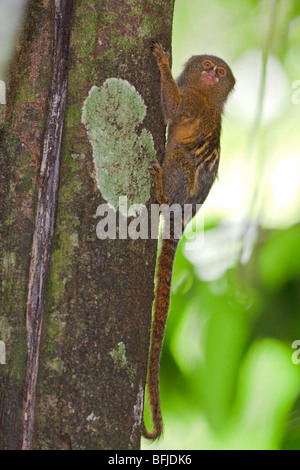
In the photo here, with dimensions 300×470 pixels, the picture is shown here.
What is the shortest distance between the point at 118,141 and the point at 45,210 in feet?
1.21

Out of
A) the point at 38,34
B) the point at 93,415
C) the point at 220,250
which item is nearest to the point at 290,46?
the point at 220,250

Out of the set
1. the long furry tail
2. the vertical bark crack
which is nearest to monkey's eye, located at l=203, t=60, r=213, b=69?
the long furry tail

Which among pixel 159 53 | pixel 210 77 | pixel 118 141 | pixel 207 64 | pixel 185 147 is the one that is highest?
pixel 207 64

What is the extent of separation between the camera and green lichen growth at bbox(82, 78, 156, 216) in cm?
210

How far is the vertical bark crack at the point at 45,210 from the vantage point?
190 centimetres

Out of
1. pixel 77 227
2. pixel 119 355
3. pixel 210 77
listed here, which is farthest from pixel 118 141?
pixel 210 77

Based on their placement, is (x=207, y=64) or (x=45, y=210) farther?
(x=207, y=64)

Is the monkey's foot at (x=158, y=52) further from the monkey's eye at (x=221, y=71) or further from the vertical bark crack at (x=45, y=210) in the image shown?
the monkey's eye at (x=221, y=71)

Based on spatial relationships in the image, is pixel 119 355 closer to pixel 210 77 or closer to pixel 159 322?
pixel 159 322

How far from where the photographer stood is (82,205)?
2055 mm

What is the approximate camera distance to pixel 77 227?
2.03 m

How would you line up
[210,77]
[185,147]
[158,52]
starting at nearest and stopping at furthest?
[158,52]
[185,147]
[210,77]

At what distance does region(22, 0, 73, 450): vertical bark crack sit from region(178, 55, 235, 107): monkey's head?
1.94 metres

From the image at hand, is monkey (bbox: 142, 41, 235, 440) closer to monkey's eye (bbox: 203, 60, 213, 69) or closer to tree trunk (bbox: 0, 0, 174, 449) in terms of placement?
monkey's eye (bbox: 203, 60, 213, 69)
